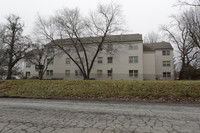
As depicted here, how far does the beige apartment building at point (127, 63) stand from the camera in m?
30.6

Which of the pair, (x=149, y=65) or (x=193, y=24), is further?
(x=149, y=65)

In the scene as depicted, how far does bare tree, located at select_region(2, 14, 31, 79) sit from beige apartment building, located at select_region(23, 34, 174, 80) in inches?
368

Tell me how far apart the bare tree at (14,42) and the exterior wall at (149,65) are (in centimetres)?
2608

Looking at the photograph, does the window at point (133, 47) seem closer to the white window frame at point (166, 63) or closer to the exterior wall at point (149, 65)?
the exterior wall at point (149, 65)

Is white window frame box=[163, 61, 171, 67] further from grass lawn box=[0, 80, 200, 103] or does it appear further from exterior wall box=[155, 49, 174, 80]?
grass lawn box=[0, 80, 200, 103]

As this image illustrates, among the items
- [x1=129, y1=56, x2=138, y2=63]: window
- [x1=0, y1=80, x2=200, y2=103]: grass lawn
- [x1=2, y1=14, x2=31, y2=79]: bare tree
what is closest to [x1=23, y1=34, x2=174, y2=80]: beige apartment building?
[x1=129, y1=56, x2=138, y2=63]: window

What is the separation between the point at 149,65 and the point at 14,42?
95.3 feet

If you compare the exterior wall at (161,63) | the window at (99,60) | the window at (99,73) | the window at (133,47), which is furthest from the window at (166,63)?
the window at (99,73)

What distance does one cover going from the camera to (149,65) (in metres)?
32.4

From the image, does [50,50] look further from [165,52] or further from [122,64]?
[165,52]

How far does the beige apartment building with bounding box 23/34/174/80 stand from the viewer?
3064 cm

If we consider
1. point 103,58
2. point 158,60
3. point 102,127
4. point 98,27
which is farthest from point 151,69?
point 102,127

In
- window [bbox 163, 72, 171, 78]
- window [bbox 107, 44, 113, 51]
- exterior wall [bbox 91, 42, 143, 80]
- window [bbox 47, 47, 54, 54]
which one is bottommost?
window [bbox 163, 72, 171, 78]

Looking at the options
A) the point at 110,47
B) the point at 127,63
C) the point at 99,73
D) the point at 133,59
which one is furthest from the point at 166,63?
the point at 99,73
